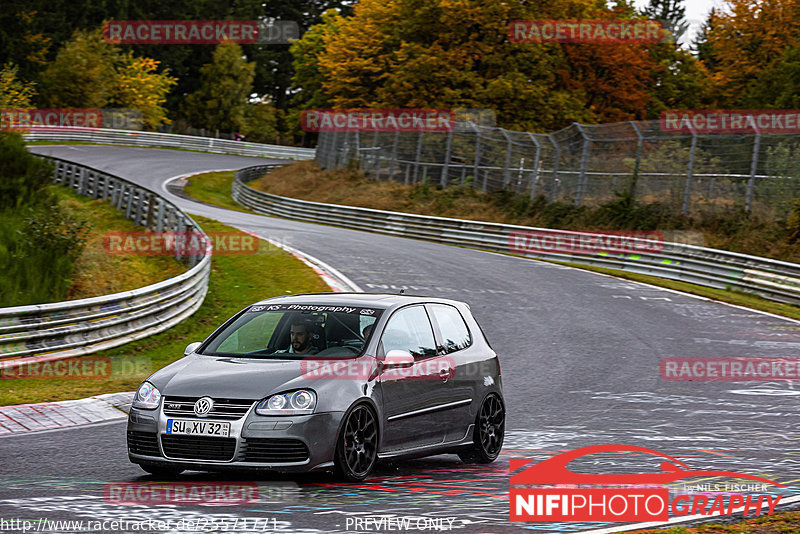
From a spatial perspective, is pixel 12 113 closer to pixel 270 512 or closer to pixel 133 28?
pixel 133 28

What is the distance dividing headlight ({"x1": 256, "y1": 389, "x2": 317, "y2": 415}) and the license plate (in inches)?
10.9

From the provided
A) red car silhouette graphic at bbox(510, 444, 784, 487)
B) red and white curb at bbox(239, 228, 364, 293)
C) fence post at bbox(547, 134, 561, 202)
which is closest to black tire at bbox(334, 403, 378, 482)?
red car silhouette graphic at bbox(510, 444, 784, 487)

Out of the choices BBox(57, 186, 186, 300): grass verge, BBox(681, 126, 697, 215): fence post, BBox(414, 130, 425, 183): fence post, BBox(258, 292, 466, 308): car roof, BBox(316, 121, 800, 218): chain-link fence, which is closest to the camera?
BBox(258, 292, 466, 308): car roof

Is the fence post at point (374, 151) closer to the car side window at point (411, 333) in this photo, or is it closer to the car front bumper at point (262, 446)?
the car side window at point (411, 333)

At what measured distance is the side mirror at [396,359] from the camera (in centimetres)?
835

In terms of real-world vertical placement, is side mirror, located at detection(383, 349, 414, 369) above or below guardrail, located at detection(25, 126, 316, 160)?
below

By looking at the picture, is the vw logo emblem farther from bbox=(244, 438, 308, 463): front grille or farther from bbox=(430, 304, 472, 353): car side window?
bbox=(430, 304, 472, 353): car side window

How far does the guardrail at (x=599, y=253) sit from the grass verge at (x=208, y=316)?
7.94 m

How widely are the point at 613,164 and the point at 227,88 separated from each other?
65.9 meters

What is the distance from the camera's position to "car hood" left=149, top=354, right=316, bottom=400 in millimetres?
7617

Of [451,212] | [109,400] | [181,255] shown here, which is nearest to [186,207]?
[451,212]

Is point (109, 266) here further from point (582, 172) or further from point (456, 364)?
point (582, 172)

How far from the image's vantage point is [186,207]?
40062 mm

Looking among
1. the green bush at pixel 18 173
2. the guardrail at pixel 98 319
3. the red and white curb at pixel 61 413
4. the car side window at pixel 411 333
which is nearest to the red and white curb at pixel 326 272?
the guardrail at pixel 98 319
